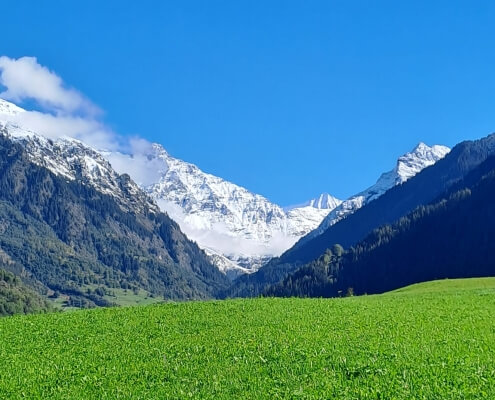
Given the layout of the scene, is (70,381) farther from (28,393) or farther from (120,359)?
(120,359)

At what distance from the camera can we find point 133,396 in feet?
71.8

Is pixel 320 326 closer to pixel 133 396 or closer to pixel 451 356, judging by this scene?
pixel 451 356

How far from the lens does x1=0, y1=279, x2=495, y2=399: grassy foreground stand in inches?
843

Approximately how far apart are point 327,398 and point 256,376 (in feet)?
14.1

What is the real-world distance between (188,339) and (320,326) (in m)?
8.06

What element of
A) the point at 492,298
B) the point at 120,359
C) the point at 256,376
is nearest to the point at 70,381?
the point at 120,359

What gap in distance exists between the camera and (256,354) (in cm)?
2755

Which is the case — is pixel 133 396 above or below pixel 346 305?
below

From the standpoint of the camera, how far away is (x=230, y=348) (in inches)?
1160

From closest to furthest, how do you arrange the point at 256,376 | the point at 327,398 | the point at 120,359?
the point at 327,398 < the point at 256,376 < the point at 120,359

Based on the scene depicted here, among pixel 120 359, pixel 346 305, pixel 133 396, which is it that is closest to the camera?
pixel 133 396

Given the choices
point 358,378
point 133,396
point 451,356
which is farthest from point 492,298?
point 133,396

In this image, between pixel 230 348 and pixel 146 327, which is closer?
pixel 230 348

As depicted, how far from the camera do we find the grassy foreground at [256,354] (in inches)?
843
